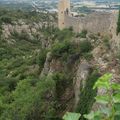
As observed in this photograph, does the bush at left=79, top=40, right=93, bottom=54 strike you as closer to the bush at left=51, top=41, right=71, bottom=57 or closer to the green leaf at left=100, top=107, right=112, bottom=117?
the bush at left=51, top=41, right=71, bottom=57

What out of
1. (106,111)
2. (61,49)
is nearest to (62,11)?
→ (61,49)

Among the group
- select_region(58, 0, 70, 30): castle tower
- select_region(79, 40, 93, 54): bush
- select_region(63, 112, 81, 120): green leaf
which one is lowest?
select_region(58, 0, 70, 30): castle tower

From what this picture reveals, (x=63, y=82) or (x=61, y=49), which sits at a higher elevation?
(x=61, y=49)

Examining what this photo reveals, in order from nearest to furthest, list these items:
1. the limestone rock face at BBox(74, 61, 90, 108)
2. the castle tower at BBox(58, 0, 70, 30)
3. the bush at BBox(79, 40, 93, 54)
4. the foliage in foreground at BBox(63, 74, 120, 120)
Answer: the foliage in foreground at BBox(63, 74, 120, 120), the limestone rock face at BBox(74, 61, 90, 108), the bush at BBox(79, 40, 93, 54), the castle tower at BBox(58, 0, 70, 30)

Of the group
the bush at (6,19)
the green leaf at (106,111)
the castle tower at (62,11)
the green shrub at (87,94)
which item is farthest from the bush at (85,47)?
the bush at (6,19)

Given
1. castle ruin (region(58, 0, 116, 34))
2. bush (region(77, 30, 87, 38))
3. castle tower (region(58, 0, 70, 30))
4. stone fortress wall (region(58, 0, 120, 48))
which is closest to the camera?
stone fortress wall (region(58, 0, 120, 48))

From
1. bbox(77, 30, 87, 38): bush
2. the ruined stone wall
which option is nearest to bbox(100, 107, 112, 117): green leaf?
the ruined stone wall

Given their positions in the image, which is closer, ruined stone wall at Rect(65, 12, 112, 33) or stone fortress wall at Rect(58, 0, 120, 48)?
stone fortress wall at Rect(58, 0, 120, 48)

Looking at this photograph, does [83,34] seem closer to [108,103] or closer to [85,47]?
[85,47]

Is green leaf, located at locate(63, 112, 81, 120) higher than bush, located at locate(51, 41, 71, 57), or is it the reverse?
green leaf, located at locate(63, 112, 81, 120)

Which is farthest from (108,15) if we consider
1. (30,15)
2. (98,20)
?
(30,15)

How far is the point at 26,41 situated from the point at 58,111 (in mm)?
67420

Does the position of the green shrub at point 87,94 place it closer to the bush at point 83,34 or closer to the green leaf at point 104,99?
the bush at point 83,34

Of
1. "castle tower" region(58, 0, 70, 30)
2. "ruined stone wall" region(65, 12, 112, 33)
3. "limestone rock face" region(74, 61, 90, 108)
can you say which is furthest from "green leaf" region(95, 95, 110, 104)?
"castle tower" region(58, 0, 70, 30)
